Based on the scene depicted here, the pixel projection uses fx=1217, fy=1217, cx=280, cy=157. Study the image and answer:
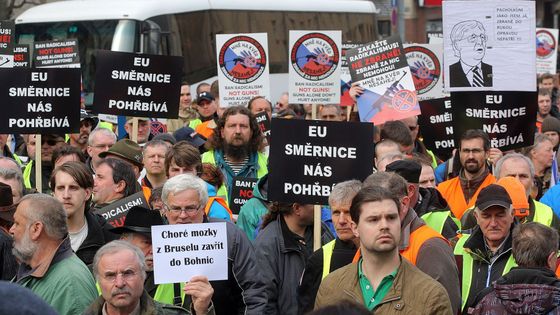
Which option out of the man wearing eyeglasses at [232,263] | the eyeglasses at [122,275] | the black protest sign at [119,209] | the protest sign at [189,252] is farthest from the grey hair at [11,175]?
the eyeglasses at [122,275]

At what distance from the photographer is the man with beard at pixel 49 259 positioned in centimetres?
566

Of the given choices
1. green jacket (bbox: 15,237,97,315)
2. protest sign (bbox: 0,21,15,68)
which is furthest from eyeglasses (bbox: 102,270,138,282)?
protest sign (bbox: 0,21,15,68)

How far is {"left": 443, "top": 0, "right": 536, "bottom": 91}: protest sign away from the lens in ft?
32.0

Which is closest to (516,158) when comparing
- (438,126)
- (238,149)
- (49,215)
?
(238,149)

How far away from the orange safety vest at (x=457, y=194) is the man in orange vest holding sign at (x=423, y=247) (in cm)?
302

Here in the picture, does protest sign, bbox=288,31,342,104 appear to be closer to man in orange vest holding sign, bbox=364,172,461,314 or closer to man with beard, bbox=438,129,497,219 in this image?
man with beard, bbox=438,129,497,219

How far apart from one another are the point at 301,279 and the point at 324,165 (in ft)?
2.60

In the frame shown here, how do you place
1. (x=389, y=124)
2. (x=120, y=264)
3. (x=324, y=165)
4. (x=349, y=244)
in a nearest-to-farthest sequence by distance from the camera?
(x=120, y=264), (x=349, y=244), (x=324, y=165), (x=389, y=124)

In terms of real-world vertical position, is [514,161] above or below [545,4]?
below

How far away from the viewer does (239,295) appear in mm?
6371

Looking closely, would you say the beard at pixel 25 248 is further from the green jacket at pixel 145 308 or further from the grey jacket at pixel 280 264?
the grey jacket at pixel 280 264

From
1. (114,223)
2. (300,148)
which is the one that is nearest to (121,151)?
(114,223)

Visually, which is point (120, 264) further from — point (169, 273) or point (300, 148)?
point (300, 148)

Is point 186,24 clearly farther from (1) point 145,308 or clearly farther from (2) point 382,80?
(1) point 145,308
